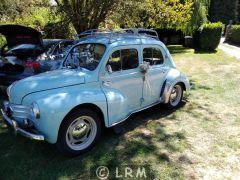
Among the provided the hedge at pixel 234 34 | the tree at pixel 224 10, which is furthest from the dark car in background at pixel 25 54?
the tree at pixel 224 10

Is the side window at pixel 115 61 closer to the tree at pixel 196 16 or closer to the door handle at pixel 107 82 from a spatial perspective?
the door handle at pixel 107 82

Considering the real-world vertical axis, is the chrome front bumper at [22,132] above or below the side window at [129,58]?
below

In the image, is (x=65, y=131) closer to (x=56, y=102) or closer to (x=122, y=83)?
(x=56, y=102)

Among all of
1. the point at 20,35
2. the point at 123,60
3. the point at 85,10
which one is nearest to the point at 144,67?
the point at 123,60

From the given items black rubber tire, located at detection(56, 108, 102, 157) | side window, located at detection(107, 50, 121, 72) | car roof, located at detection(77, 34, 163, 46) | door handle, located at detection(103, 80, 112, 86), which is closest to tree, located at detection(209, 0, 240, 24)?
car roof, located at detection(77, 34, 163, 46)

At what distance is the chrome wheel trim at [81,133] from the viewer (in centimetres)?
442

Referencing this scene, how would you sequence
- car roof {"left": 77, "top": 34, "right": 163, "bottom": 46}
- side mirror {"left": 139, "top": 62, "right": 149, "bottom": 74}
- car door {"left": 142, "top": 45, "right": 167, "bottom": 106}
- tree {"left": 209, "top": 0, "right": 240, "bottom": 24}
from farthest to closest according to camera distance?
tree {"left": 209, "top": 0, "right": 240, "bottom": 24}
car door {"left": 142, "top": 45, "right": 167, "bottom": 106}
side mirror {"left": 139, "top": 62, "right": 149, "bottom": 74}
car roof {"left": 77, "top": 34, "right": 163, "bottom": 46}

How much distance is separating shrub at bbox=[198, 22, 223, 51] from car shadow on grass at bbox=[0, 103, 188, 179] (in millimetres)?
12392

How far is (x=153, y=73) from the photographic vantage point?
5.77 m

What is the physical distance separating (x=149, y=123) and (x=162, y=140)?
0.78 meters

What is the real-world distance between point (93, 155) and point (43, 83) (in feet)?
4.66

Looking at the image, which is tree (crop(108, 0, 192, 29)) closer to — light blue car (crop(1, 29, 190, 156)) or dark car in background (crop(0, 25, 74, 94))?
dark car in background (crop(0, 25, 74, 94))

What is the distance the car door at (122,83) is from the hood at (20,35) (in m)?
3.50

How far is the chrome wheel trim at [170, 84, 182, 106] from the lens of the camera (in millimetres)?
6498
